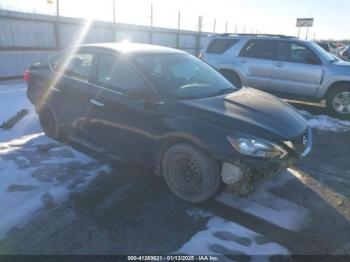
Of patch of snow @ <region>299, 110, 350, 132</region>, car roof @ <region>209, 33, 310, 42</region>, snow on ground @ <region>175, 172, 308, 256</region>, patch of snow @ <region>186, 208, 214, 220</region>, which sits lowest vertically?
patch of snow @ <region>299, 110, 350, 132</region>

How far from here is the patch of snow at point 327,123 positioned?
718 centimetres

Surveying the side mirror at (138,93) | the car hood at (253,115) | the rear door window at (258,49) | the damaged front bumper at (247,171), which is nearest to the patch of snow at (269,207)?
the damaged front bumper at (247,171)

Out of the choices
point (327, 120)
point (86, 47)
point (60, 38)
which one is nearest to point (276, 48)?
point (327, 120)

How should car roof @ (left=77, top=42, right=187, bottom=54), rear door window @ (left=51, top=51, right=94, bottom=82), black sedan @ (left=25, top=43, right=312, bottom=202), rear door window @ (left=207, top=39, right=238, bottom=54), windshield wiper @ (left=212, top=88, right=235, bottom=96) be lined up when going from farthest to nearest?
rear door window @ (left=207, top=39, right=238, bottom=54)
rear door window @ (left=51, top=51, right=94, bottom=82)
car roof @ (left=77, top=42, right=187, bottom=54)
windshield wiper @ (left=212, top=88, right=235, bottom=96)
black sedan @ (left=25, top=43, right=312, bottom=202)

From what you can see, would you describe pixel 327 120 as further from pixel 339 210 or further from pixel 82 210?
pixel 82 210

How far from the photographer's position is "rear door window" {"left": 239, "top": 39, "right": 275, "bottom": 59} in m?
8.90

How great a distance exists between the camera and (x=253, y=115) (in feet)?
12.1

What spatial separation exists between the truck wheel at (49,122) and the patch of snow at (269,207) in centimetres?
289

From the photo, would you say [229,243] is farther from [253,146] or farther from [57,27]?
[57,27]

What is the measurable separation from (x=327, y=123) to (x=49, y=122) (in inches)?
230

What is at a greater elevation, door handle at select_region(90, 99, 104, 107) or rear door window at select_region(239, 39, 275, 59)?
rear door window at select_region(239, 39, 275, 59)

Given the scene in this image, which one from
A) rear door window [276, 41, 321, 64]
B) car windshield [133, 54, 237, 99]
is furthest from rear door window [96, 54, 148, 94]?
rear door window [276, 41, 321, 64]

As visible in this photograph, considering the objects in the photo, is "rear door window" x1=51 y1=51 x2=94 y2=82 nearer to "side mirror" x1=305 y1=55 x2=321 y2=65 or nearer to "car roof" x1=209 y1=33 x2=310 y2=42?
"car roof" x1=209 y1=33 x2=310 y2=42

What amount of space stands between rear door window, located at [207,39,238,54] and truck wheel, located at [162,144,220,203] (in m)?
6.30
